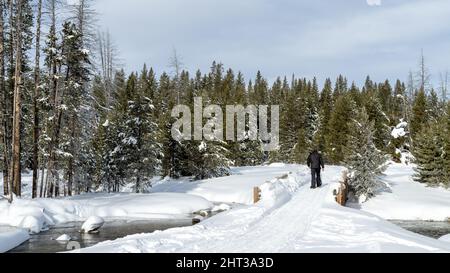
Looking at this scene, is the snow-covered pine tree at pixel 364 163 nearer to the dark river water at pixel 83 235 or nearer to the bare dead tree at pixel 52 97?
the dark river water at pixel 83 235

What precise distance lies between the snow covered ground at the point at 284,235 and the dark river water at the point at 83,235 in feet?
11.1

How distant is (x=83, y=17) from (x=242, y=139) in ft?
98.0

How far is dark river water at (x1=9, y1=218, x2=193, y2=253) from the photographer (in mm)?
12531

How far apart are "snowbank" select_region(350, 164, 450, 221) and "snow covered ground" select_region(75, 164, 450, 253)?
9.80m

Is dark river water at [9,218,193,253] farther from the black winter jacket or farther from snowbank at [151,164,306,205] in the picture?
snowbank at [151,164,306,205]

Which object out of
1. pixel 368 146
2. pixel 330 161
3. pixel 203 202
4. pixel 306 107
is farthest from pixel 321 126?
pixel 203 202

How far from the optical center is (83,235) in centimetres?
1480

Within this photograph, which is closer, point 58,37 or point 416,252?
point 416,252

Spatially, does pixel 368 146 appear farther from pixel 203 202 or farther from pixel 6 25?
pixel 6 25

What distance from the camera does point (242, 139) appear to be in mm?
52625

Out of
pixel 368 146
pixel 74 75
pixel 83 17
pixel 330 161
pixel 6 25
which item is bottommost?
pixel 330 161

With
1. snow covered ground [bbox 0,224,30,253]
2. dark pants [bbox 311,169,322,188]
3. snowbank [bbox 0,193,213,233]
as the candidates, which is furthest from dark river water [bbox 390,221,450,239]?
snow covered ground [bbox 0,224,30,253]
